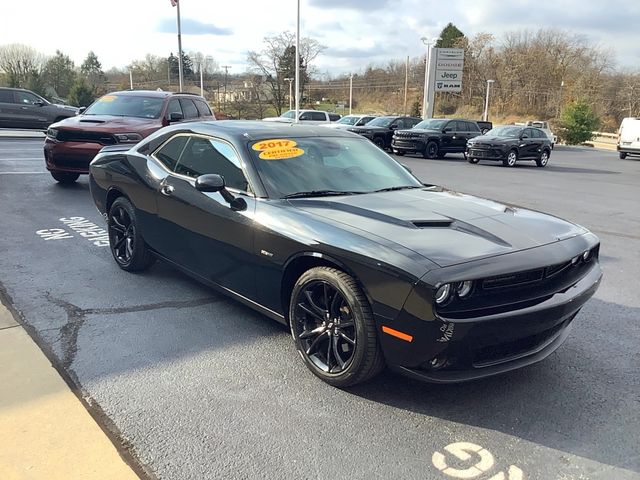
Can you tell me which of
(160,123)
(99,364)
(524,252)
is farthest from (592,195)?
(99,364)

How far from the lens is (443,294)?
8.77 feet

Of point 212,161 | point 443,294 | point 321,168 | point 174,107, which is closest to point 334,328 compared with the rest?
point 443,294

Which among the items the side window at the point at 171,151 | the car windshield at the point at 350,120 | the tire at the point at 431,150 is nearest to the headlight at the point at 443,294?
the side window at the point at 171,151

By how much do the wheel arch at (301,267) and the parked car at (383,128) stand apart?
66.2 ft

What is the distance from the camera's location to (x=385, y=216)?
3350 mm

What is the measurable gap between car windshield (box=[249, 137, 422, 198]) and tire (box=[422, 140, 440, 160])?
17.8 m

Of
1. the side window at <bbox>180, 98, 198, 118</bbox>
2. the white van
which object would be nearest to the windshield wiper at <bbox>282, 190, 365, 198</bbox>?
the side window at <bbox>180, 98, 198, 118</bbox>

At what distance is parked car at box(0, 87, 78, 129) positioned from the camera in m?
21.5

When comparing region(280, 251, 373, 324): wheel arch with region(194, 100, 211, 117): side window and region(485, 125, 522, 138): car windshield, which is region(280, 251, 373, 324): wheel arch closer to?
region(194, 100, 211, 117): side window

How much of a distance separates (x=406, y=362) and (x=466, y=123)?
22.4 metres

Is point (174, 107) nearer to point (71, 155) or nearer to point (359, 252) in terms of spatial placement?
point (71, 155)

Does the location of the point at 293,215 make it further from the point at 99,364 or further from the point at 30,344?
the point at 30,344

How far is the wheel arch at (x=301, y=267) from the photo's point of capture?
3002 millimetres

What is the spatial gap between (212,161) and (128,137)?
5.69 metres
